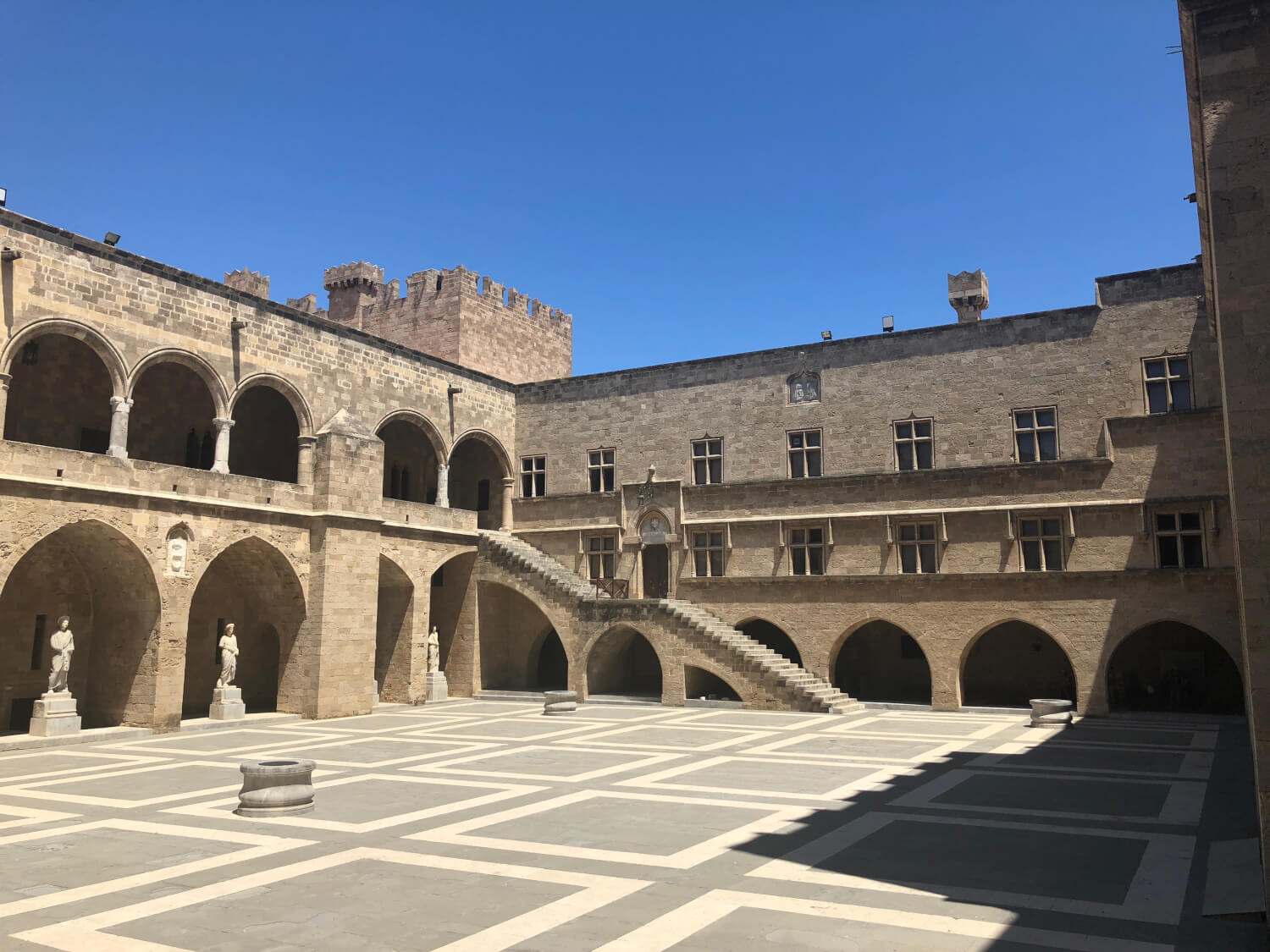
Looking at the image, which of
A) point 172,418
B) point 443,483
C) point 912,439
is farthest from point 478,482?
point 912,439

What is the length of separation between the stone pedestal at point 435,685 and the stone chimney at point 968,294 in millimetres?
20667

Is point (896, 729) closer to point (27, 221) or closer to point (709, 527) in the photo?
point (709, 527)

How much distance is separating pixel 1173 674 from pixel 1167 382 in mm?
8331

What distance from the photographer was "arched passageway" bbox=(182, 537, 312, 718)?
24797 millimetres

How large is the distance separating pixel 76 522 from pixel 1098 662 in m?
23.4

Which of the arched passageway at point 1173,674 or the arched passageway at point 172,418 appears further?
the arched passageway at point 172,418

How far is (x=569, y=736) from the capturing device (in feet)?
67.8

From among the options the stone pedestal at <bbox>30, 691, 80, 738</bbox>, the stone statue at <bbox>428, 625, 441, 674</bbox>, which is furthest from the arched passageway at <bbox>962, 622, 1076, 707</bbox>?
the stone pedestal at <bbox>30, 691, 80, 738</bbox>

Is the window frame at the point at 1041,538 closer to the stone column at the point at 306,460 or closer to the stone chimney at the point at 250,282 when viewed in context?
the stone column at the point at 306,460

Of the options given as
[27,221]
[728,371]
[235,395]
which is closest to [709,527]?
[728,371]

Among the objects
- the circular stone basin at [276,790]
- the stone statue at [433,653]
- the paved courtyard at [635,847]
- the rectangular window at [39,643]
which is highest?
the rectangular window at [39,643]

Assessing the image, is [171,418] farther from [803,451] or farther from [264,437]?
[803,451]

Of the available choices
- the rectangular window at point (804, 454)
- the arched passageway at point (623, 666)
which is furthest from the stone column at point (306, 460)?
the rectangular window at point (804, 454)

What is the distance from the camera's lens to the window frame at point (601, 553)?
31.8 m
